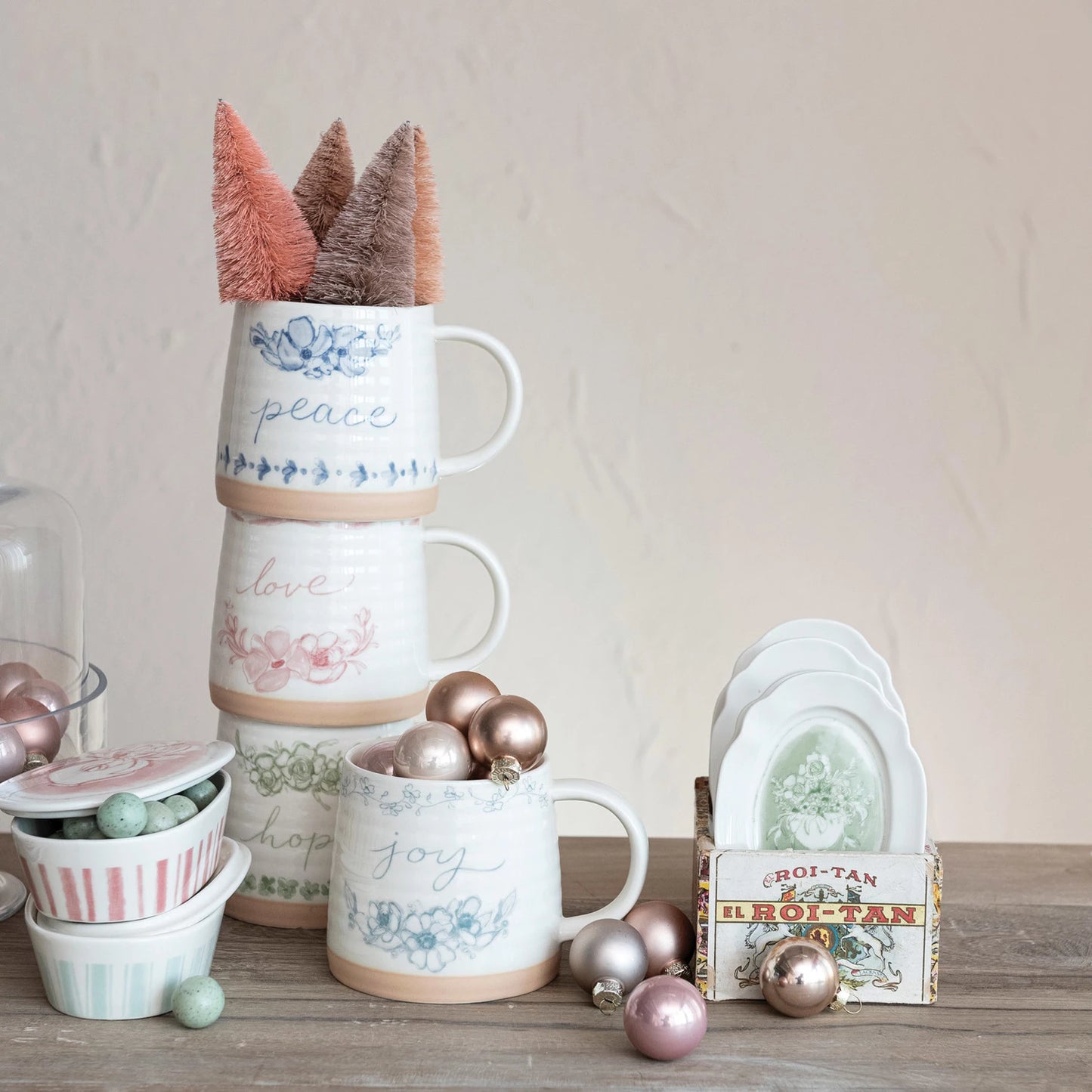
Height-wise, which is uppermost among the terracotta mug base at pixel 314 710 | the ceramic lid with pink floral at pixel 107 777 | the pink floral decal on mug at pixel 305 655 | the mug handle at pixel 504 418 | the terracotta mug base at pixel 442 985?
the mug handle at pixel 504 418

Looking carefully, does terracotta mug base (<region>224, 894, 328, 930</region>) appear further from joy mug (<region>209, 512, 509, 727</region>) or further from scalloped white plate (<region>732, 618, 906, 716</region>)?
scalloped white plate (<region>732, 618, 906, 716</region>)

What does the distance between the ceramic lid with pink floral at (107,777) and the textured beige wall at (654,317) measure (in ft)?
2.21

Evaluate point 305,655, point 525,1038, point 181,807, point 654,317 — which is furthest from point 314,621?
point 654,317

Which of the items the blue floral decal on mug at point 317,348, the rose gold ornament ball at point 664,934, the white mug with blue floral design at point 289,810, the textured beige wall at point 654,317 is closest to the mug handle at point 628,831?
the rose gold ornament ball at point 664,934

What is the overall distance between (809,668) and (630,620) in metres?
0.64

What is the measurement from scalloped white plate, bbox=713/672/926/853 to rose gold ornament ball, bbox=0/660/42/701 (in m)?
0.38

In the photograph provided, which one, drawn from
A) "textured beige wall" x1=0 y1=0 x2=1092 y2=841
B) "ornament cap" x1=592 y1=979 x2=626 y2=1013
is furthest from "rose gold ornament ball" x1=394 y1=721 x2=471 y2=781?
"textured beige wall" x1=0 y1=0 x2=1092 y2=841

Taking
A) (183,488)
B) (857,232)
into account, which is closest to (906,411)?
(857,232)

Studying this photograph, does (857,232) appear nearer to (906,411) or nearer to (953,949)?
(906,411)

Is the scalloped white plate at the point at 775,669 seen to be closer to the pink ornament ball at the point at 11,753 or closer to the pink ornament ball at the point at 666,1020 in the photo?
the pink ornament ball at the point at 666,1020

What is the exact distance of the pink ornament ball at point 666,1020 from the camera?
0.52 m

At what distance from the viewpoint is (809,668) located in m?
0.64

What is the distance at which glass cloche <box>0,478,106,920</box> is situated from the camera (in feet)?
2.16

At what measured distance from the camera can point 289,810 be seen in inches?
25.7
